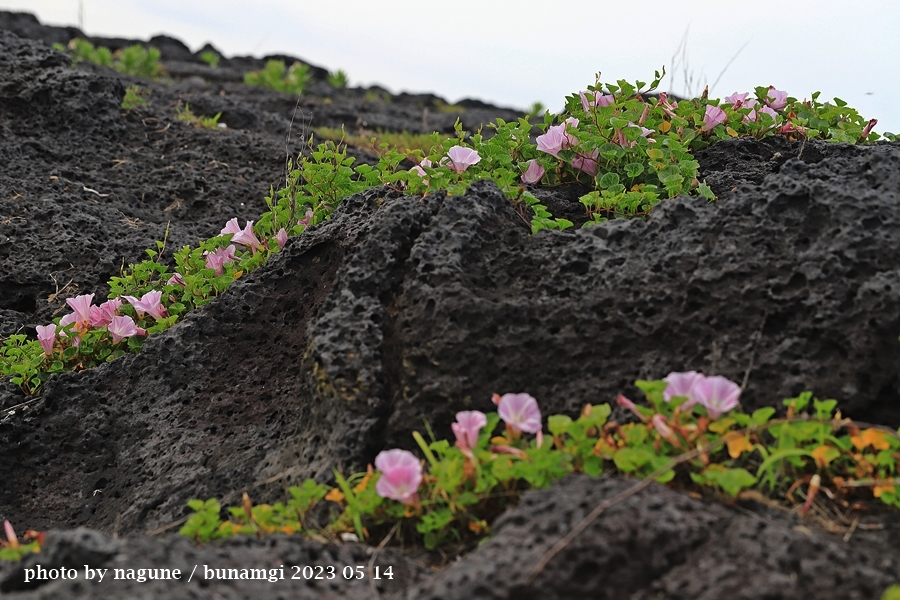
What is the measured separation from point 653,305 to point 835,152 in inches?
64.4

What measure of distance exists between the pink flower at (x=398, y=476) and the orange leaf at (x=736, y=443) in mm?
855

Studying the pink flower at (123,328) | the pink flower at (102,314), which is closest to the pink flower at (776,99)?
the pink flower at (123,328)

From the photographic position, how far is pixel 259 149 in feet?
21.9

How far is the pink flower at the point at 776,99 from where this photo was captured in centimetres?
452

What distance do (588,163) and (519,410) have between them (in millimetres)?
1690

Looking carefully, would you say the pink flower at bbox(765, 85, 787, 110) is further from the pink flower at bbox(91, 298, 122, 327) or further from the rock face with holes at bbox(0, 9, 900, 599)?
the pink flower at bbox(91, 298, 122, 327)

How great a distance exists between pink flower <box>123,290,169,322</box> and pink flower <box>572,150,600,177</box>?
6.65 ft

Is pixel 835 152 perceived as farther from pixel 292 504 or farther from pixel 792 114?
pixel 292 504

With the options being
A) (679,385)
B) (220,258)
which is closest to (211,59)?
(220,258)

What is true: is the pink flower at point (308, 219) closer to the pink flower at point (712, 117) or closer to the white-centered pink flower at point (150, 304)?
the white-centered pink flower at point (150, 304)

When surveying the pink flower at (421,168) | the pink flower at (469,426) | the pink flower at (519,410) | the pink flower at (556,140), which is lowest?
the pink flower at (469,426)

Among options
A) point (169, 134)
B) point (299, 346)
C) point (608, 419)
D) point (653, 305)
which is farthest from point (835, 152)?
point (169, 134)

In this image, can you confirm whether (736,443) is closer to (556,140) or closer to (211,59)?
(556,140)

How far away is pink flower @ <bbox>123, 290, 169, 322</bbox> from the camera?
410 centimetres
